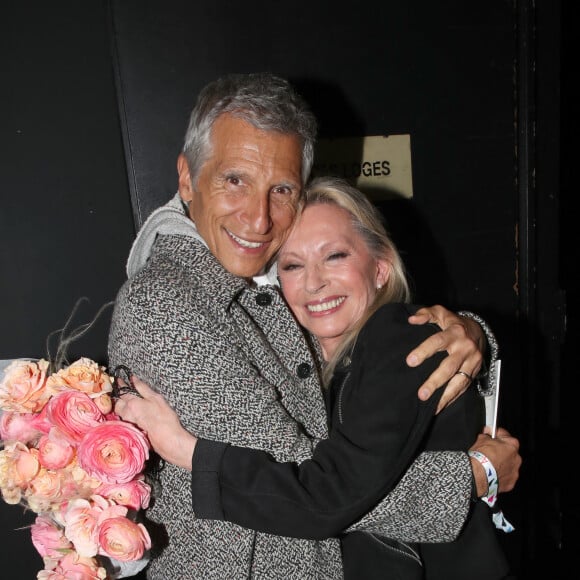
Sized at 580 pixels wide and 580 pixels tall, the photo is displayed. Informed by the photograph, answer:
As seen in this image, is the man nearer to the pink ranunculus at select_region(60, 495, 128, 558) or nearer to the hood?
the hood

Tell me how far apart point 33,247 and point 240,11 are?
1061 millimetres

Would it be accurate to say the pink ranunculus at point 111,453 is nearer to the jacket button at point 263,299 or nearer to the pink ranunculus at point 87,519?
the pink ranunculus at point 87,519

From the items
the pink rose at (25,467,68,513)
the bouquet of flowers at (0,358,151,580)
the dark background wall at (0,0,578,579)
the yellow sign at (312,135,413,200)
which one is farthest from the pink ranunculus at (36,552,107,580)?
the yellow sign at (312,135,413,200)

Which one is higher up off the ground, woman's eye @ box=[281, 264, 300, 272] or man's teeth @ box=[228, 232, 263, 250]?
man's teeth @ box=[228, 232, 263, 250]

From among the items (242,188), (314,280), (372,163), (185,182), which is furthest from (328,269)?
(372,163)

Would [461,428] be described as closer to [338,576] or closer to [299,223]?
[338,576]

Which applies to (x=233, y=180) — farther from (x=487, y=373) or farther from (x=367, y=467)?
(x=487, y=373)

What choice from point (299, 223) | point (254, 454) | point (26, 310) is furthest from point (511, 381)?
point (26, 310)

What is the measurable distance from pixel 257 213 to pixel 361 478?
0.65 metres

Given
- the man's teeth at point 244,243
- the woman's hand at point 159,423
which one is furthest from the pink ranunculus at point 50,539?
the man's teeth at point 244,243

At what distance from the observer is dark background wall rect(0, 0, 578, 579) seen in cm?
180

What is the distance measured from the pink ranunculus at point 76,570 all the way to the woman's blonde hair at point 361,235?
703 mm

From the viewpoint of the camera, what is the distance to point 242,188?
4.53ft

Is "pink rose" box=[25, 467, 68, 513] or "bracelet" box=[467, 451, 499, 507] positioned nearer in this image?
"pink rose" box=[25, 467, 68, 513]
